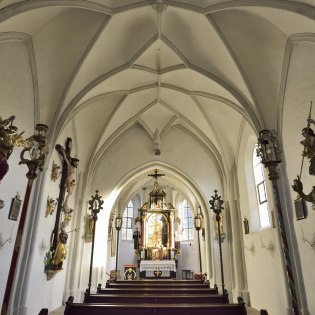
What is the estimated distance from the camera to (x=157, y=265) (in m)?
16.2

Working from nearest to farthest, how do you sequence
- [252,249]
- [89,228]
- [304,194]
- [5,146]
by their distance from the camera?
[5,146], [304,194], [252,249], [89,228]

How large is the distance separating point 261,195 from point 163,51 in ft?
18.2

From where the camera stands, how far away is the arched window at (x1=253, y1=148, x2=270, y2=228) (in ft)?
28.8

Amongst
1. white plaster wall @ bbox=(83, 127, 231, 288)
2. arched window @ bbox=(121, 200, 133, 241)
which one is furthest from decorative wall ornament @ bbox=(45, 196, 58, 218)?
arched window @ bbox=(121, 200, 133, 241)

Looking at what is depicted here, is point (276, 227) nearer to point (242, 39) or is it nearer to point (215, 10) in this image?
point (242, 39)

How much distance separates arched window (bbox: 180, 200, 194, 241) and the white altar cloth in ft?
18.6

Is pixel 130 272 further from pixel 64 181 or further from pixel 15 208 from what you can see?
pixel 15 208

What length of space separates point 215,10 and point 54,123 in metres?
5.22

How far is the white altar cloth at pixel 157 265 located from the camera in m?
16.1

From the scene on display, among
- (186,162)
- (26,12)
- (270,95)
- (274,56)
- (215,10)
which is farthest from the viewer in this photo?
(186,162)

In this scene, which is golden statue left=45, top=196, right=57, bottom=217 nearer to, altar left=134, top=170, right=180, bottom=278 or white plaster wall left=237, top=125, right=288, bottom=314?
white plaster wall left=237, top=125, right=288, bottom=314

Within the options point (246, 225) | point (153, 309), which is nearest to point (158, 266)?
point (246, 225)

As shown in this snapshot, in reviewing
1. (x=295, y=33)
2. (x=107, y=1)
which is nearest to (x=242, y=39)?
(x=295, y=33)

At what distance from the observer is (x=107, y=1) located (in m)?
6.51
